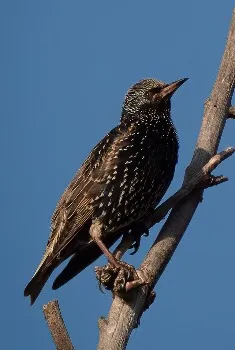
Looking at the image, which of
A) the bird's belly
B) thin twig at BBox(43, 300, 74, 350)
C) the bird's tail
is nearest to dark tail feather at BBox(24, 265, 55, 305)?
the bird's tail

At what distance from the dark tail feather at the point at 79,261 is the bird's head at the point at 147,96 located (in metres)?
1.30

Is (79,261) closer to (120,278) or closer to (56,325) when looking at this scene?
(120,278)

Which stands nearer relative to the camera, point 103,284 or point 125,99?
point 103,284

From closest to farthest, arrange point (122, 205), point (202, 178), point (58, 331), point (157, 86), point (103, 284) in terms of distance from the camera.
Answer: point (58, 331) → point (103, 284) → point (202, 178) → point (122, 205) → point (157, 86)

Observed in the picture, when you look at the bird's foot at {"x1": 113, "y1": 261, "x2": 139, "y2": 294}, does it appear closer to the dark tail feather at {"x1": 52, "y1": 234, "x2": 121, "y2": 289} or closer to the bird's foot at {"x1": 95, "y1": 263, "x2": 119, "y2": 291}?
the bird's foot at {"x1": 95, "y1": 263, "x2": 119, "y2": 291}

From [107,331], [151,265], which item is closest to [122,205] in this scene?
[151,265]

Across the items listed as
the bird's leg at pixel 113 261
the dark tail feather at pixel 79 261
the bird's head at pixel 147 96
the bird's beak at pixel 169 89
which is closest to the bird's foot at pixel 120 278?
the bird's leg at pixel 113 261

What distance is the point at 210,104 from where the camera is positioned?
256 inches

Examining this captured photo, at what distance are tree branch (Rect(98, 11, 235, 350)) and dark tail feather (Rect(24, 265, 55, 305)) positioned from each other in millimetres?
1238

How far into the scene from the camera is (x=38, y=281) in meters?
6.73

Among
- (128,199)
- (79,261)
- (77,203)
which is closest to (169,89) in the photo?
(128,199)

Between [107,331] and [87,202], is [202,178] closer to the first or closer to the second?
[87,202]

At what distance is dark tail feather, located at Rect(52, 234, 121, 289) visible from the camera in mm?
6969

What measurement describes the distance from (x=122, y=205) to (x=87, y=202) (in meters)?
0.30
